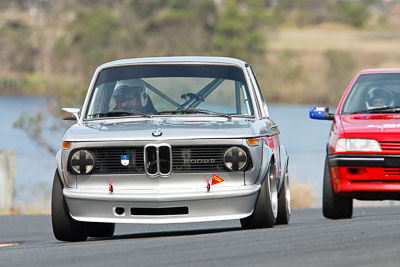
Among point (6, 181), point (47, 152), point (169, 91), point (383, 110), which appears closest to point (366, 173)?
point (383, 110)

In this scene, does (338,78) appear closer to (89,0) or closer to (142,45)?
(142,45)

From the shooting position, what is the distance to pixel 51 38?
275 feet

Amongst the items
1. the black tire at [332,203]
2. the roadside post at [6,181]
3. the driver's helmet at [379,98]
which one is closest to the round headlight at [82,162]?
the black tire at [332,203]

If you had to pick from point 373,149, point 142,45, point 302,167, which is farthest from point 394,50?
point 373,149

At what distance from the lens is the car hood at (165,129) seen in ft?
28.1

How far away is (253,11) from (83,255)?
79424mm

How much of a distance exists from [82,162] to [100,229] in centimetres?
140

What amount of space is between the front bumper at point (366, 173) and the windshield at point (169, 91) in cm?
181

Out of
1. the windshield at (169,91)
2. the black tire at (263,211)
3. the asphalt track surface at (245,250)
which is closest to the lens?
the asphalt track surface at (245,250)

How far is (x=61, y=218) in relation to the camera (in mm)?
8875

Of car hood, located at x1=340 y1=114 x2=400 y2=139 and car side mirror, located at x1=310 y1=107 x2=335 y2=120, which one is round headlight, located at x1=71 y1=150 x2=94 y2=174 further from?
car side mirror, located at x1=310 y1=107 x2=335 y2=120

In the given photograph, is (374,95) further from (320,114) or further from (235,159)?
(235,159)

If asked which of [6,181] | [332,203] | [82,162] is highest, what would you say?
[82,162]

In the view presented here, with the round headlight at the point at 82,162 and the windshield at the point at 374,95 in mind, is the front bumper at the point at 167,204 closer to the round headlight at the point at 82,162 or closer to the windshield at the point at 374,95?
the round headlight at the point at 82,162
